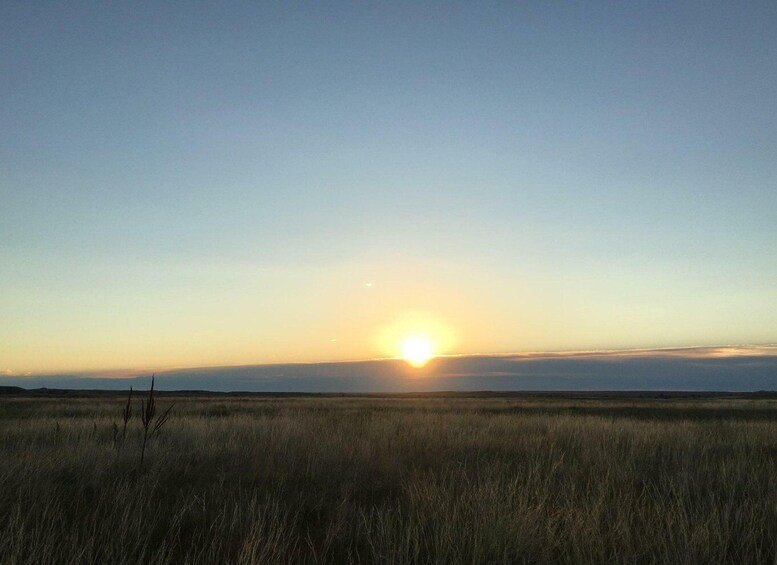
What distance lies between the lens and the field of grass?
391cm

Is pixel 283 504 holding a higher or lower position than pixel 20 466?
lower

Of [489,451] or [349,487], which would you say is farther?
[489,451]

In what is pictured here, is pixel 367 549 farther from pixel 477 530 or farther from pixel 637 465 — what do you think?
pixel 637 465

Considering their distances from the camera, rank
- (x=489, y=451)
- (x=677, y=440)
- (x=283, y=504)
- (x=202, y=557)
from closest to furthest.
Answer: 1. (x=202, y=557)
2. (x=283, y=504)
3. (x=489, y=451)
4. (x=677, y=440)

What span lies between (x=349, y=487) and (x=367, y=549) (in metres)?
2.02

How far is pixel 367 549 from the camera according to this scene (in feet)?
13.8

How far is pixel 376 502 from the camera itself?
5.79m

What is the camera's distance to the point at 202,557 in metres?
3.89

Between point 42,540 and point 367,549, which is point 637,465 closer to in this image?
point 367,549

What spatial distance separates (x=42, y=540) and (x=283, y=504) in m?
2.09

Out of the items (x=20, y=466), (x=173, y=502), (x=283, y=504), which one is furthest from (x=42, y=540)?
(x=20, y=466)

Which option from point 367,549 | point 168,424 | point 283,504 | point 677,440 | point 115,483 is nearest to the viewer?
point 367,549

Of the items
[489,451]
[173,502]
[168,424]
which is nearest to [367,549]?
[173,502]

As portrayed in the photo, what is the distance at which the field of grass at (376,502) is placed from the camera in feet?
12.8
